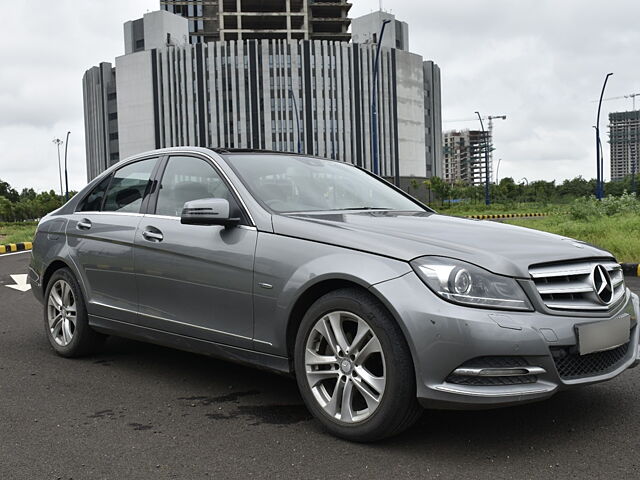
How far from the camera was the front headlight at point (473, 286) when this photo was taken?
10.4 ft

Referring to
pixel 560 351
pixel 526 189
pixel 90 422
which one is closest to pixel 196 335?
pixel 90 422

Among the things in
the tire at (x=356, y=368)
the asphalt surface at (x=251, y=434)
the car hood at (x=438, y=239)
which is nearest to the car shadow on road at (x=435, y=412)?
the asphalt surface at (x=251, y=434)

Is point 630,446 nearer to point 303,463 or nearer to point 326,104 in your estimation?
point 303,463

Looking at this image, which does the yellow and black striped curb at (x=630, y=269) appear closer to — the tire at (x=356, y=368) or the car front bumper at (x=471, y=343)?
the car front bumper at (x=471, y=343)

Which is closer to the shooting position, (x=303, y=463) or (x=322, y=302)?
(x=303, y=463)

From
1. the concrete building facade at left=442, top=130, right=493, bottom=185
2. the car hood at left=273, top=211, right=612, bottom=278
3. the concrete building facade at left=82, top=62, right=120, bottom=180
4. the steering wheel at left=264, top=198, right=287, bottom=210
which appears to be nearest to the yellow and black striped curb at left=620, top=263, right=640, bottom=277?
the car hood at left=273, top=211, right=612, bottom=278

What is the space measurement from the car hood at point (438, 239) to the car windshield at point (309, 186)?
23 centimetres

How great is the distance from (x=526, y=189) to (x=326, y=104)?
2514cm

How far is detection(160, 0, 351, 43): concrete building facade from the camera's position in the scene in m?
90.1

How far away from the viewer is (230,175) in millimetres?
4332

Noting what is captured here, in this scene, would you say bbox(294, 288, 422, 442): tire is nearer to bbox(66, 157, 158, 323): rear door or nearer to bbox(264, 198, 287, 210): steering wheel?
bbox(264, 198, 287, 210): steering wheel

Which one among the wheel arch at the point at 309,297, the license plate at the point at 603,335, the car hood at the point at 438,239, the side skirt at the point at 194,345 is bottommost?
the side skirt at the point at 194,345

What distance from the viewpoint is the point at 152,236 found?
458 cm

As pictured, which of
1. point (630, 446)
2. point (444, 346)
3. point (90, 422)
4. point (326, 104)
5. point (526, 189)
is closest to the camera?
point (444, 346)
